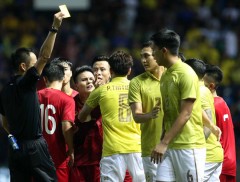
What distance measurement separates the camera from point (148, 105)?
427 inches

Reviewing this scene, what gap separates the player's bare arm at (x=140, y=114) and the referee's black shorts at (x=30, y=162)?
1091mm

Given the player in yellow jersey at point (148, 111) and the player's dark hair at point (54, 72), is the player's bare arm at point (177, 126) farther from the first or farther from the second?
the player's dark hair at point (54, 72)

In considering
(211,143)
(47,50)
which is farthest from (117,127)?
(47,50)

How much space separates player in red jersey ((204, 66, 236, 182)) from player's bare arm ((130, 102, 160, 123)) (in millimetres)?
1597

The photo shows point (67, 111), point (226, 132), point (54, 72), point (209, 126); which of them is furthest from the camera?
point (226, 132)

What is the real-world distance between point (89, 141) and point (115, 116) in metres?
0.81

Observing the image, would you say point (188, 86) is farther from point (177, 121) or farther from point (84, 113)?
point (84, 113)

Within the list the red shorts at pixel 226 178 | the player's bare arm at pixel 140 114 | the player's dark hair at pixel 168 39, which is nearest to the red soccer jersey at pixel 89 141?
the player's bare arm at pixel 140 114

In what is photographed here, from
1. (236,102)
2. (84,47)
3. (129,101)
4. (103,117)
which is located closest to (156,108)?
(129,101)

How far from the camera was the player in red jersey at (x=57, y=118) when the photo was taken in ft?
38.0

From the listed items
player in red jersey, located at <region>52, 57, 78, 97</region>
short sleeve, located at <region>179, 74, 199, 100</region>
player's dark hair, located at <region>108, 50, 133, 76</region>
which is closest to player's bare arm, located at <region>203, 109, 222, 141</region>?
player's dark hair, located at <region>108, 50, 133, 76</region>

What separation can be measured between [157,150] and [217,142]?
7.78 feet

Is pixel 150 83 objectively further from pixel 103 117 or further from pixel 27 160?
pixel 27 160

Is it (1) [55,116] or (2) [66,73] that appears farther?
(2) [66,73]
